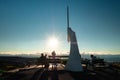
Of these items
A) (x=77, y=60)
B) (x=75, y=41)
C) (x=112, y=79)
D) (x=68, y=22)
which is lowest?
(x=112, y=79)

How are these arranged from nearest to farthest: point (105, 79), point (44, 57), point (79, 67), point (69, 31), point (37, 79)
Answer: point (37, 79) < point (105, 79) < point (79, 67) < point (69, 31) < point (44, 57)

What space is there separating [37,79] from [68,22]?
16042mm

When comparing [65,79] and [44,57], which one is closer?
[65,79]

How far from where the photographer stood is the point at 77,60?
104ft

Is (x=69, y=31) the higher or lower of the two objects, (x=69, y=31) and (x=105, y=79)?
the higher

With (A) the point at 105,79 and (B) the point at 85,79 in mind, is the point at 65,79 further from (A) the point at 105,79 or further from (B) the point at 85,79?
(A) the point at 105,79

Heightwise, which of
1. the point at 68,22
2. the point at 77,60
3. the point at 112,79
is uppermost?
the point at 68,22

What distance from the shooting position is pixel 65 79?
→ 2144 cm

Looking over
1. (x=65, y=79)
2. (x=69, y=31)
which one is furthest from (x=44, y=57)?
(x=65, y=79)

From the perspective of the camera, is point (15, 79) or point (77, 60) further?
point (77, 60)

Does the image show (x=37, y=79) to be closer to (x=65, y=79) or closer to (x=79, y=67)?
→ (x=65, y=79)

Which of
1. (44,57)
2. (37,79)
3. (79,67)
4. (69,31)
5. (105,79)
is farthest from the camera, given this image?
(44,57)

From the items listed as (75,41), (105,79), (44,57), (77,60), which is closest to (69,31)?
(75,41)

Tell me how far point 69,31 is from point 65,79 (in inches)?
522
